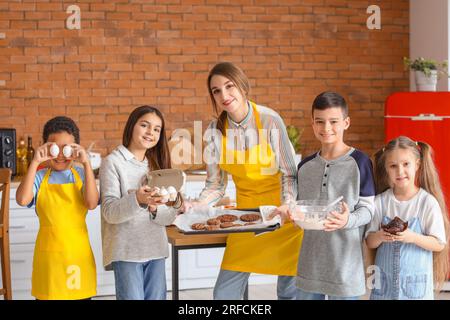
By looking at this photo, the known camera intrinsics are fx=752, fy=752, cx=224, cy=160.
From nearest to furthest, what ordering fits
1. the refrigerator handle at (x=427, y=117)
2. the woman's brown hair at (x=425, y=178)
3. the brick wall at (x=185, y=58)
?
the woman's brown hair at (x=425, y=178), the refrigerator handle at (x=427, y=117), the brick wall at (x=185, y=58)

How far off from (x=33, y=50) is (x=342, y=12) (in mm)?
2422

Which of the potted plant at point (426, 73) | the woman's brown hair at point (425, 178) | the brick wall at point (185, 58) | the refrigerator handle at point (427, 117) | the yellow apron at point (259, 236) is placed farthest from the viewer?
the brick wall at point (185, 58)

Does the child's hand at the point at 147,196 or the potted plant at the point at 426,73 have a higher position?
the potted plant at the point at 426,73

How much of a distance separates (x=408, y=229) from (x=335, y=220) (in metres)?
0.31

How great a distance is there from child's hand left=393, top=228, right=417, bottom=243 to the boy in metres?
0.13

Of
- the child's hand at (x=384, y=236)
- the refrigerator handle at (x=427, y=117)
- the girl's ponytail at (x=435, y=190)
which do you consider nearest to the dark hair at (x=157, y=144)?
the child's hand at (x=384, y=236)

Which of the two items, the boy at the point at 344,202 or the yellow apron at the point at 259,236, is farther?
the yellow apron at the point at 259,236

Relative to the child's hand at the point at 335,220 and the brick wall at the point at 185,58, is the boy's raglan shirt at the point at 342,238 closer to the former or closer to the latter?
the child's hand at the point at 335,220

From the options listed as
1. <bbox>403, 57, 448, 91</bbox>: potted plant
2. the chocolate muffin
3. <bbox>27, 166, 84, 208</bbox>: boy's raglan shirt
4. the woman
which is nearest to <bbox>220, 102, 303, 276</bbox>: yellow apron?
the woman

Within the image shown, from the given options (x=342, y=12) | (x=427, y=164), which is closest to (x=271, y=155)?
(x=427, y=164)

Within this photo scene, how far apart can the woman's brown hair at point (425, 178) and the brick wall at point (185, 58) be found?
9.73 feet

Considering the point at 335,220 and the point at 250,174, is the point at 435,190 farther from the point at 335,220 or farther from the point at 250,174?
the point at 250,174

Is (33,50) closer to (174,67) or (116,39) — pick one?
(116,39)

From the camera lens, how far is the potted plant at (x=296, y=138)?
5656 millimetres
